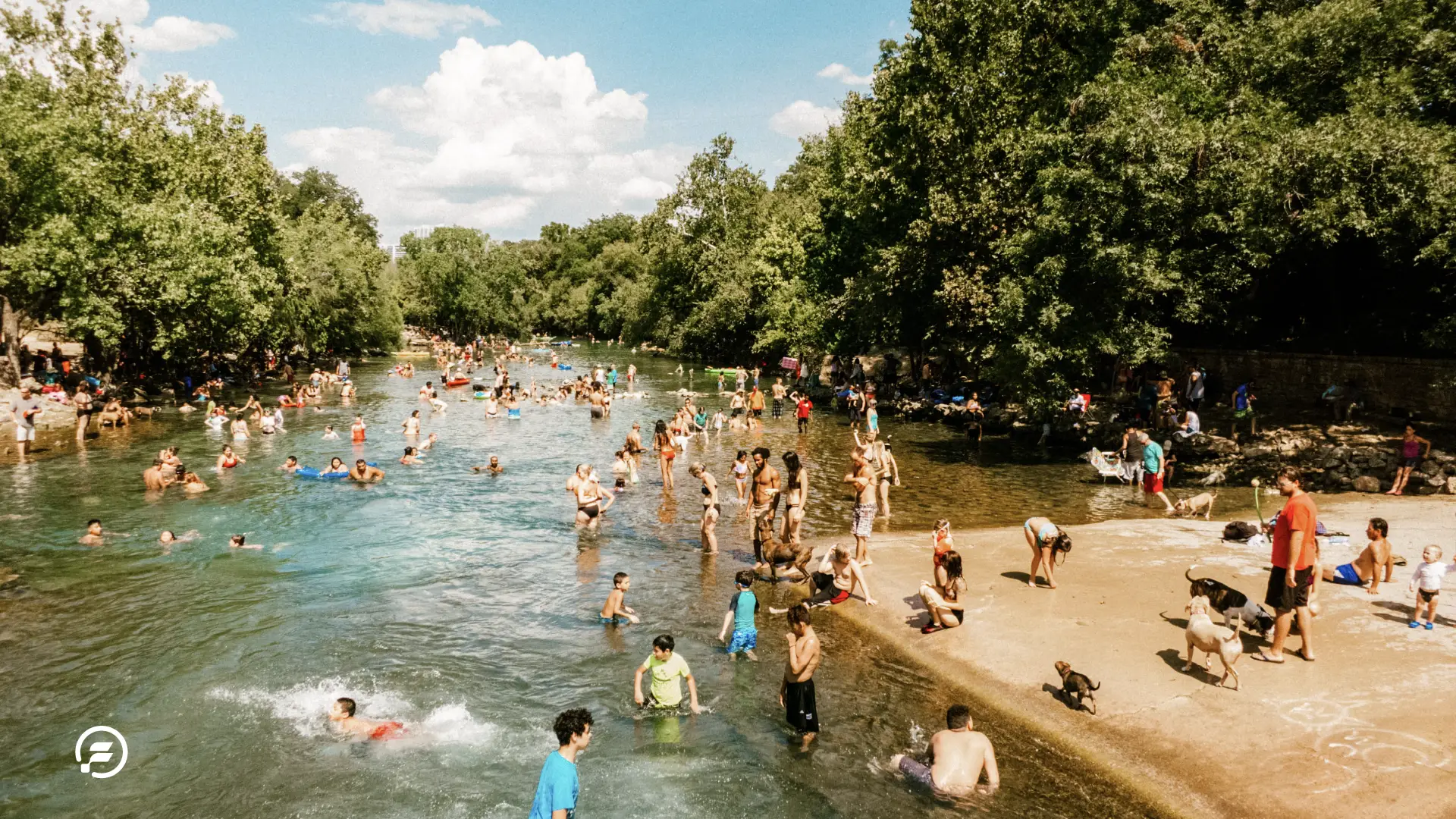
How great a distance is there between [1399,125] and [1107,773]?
22.2 m

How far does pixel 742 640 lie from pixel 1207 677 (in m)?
6.21

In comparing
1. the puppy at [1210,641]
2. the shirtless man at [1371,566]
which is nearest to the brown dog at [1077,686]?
the puppy at [1210,641]

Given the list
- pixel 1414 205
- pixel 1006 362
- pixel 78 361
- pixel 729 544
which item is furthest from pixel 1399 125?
pixel 78 361

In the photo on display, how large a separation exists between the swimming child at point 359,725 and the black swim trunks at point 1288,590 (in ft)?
36.8

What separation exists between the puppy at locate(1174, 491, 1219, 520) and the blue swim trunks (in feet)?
39.8

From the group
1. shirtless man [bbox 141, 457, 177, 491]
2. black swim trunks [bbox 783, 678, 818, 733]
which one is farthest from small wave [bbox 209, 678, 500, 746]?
shirtless man [bbox 141, 457, 177, 491]

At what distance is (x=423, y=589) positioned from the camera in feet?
52.7

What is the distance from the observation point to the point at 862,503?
15391 mm

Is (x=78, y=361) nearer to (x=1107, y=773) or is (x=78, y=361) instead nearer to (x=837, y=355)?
(x=837, y=355)

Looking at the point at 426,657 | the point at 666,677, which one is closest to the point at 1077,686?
the point at 666,677

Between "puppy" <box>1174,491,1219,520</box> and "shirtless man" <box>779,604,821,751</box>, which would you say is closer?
"shirtless man" <box>779,604,821,751</box>

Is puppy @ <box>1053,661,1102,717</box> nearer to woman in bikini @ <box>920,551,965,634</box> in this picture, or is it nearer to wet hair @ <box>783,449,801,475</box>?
woman in bikini @ <box>920,551,965,634</box>

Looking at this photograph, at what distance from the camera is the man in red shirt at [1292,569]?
10039mm

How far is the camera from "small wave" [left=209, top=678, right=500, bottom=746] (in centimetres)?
1052
